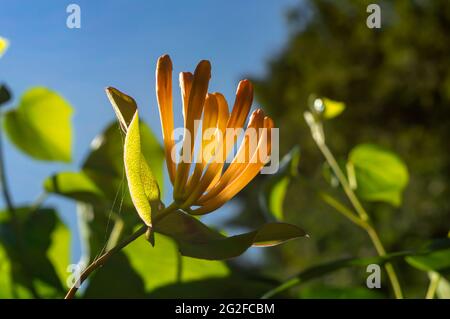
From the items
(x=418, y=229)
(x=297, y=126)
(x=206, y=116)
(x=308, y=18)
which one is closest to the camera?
(x=206, y=116)

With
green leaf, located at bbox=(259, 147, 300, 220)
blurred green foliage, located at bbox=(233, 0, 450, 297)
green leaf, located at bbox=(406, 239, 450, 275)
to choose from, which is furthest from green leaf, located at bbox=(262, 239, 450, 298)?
blurred green foliage, located at bbox=(233, 0, 450, 297)

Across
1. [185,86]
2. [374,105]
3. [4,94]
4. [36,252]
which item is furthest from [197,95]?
[374,105]

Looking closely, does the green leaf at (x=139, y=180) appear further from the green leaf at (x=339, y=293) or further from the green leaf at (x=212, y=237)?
the green leaf at (x=339, y=293)

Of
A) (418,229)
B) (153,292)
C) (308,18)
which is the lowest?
(418,229)

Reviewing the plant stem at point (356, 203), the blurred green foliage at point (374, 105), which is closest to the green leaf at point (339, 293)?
the plant stem at point (356, 203)

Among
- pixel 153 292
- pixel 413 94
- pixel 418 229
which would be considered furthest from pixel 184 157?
pixel 413 94

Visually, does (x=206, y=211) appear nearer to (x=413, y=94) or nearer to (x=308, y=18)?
(x=413, y=94)

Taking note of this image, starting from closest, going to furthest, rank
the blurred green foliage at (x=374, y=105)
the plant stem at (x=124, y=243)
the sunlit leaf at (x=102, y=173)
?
the plant stem at (x=124, y=243)
the sunlit leaf at (x=102, y=173)
the blurred green foliage at (x=374, y=105)

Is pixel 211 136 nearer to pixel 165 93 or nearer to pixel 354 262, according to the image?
pixel 165 93
